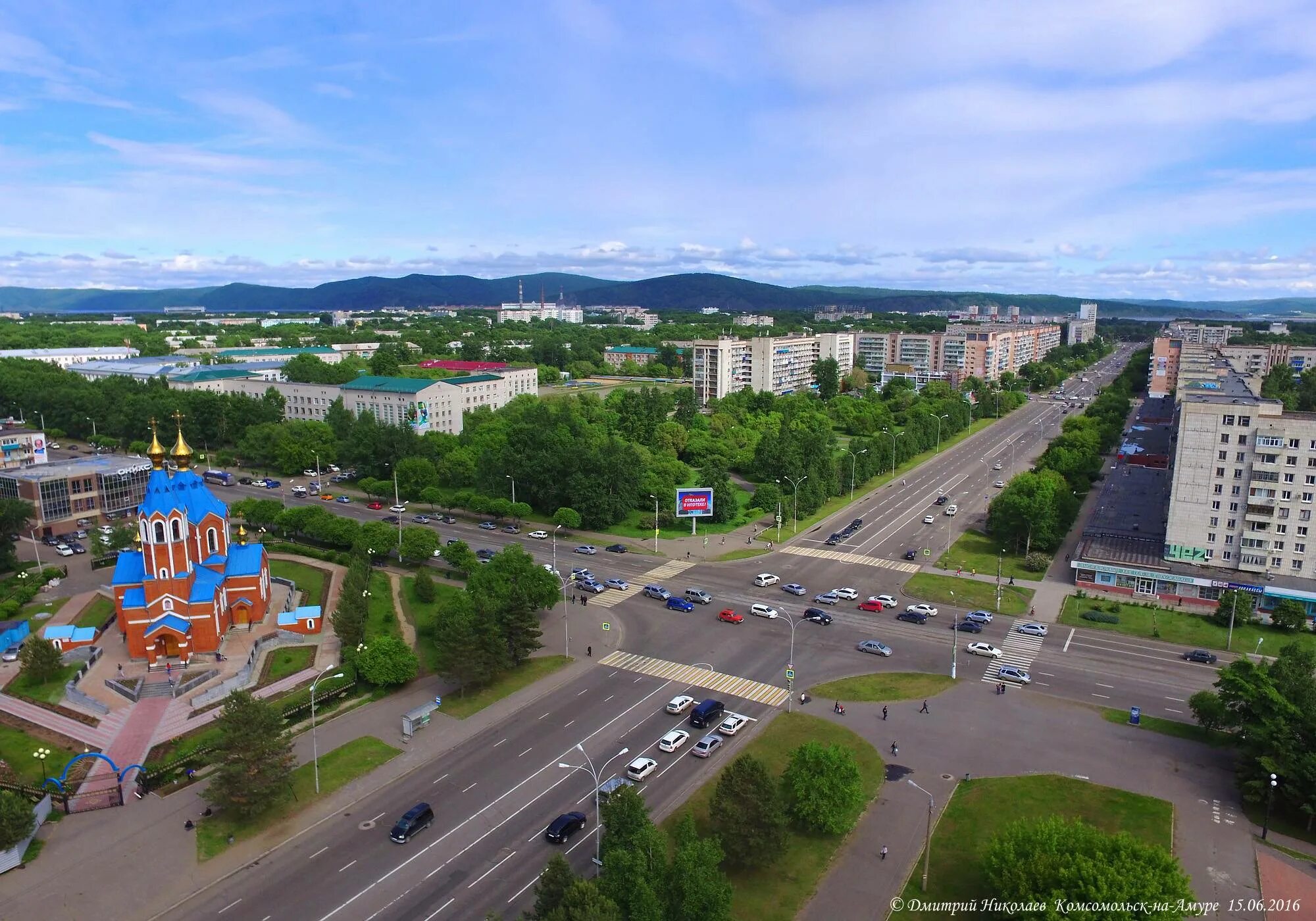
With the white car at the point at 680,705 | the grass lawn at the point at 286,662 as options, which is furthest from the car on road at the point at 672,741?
the grass lawn at the point at 286,662

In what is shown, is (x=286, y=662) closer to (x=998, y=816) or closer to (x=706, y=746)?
(x=706, y=746)

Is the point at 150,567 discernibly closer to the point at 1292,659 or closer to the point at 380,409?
the point at 1292,659

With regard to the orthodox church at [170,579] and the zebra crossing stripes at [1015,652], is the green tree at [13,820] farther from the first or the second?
the zebra crossing stripes at [1015,652]

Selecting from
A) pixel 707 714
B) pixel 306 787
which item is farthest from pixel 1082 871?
pixel 306 787

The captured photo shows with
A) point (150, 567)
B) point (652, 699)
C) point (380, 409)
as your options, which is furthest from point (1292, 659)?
point (380, 409)

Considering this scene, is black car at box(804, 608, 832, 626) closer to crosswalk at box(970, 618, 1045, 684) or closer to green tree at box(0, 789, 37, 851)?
crosswalk at box(970, 618, 1045, 684)
